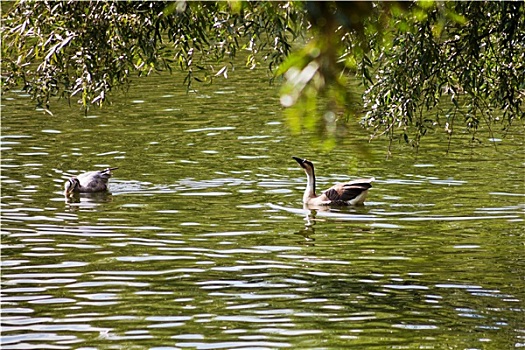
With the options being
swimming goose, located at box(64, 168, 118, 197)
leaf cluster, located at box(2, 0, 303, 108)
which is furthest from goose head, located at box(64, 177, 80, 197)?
leaf cluster, located at box(2, 0, 303, 108)

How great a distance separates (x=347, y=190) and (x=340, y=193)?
316mm

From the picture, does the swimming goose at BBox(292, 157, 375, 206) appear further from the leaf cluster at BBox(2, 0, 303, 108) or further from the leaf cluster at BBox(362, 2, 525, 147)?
the leaf cluster at BBox(2, 0, 303, 108)

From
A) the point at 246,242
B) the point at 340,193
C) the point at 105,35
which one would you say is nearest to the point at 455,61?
the point at 246,242

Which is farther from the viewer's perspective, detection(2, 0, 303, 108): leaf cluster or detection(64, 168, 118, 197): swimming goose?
detection(64, 168, 118, 197): swimming goose

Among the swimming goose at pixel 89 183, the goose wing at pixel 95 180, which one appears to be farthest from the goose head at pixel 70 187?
the goose wing at pixel 95 180

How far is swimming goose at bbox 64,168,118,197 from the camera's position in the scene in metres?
21.2

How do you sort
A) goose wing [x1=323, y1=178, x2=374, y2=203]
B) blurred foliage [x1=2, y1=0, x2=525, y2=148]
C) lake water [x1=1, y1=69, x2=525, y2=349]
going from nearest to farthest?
lake water [x1=1, y1=69, x2=525, y2=349] < blurred foliage [x1=2, y1=0, x2=525, y2=148] < goose wing [x1=323, y1=178, x2=374, y2=203]

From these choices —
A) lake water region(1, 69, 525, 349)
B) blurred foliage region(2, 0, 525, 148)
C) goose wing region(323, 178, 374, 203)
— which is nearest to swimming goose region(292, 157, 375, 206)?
goose wing region(323, 178, 374, 203)

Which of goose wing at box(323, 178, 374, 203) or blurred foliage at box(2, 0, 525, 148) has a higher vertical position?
blurred foliage at box(2, 0, 525, 148)

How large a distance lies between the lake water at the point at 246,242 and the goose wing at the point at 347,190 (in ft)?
0.90

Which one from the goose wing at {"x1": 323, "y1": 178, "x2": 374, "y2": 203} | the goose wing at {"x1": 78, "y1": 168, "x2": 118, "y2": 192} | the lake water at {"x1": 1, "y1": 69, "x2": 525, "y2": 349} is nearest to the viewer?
the lake water at {"x1": 1, "y1": 69, "x2": 525, "y2": 349}

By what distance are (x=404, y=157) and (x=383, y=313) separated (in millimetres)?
10802

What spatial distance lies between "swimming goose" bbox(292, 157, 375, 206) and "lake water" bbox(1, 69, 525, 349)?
25 centimetres

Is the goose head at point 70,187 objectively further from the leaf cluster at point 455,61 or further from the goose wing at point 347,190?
the leaf cluster at point 455,61
